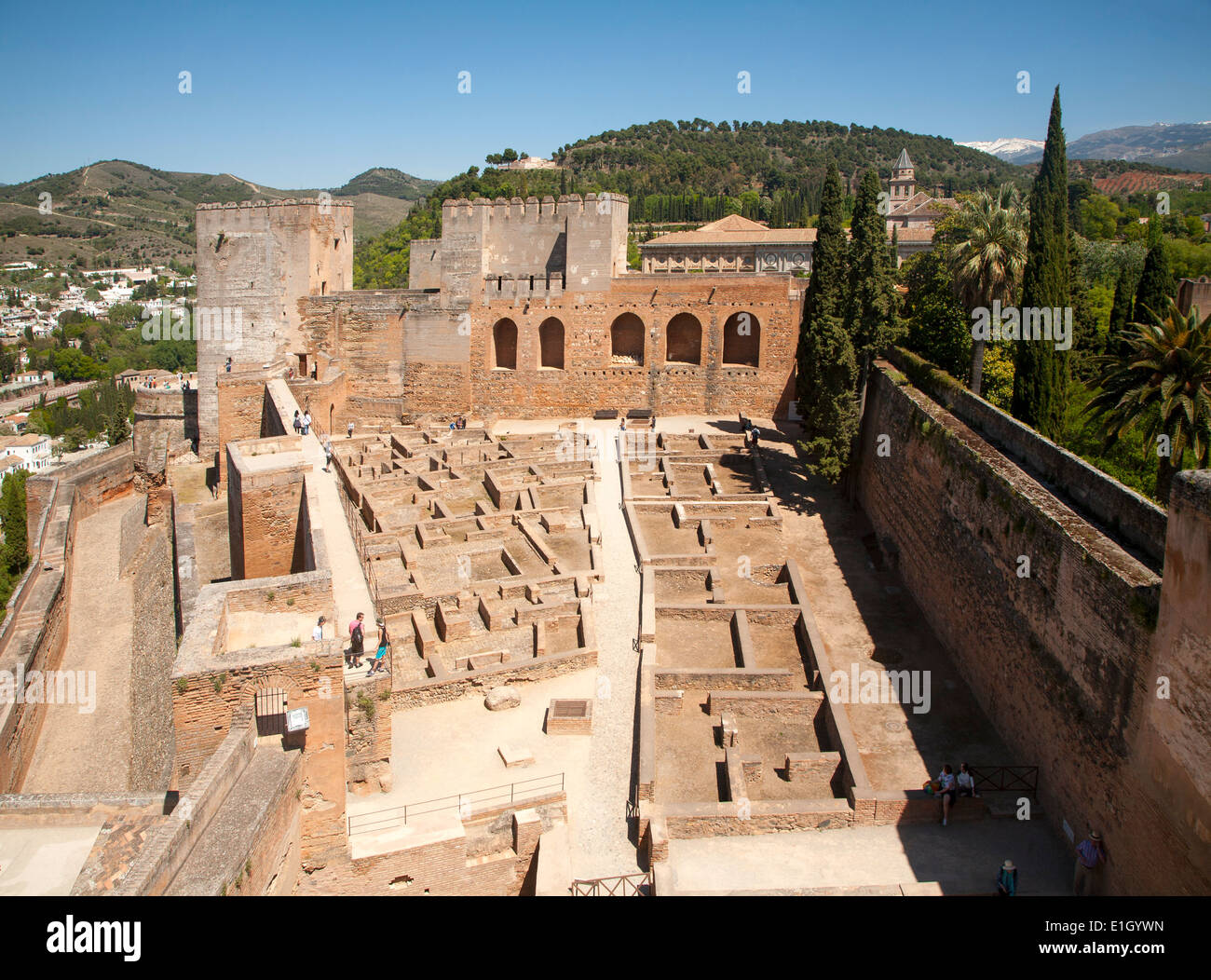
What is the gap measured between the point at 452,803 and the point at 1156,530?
920cm

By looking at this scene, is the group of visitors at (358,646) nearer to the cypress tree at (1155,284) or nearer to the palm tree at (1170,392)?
the palm tree at (1170,392)

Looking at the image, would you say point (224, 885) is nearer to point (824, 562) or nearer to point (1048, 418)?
point (824, 562)

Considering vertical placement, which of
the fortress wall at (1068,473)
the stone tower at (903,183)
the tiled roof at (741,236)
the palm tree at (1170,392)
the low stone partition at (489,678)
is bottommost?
the low stone partition at (489,678)

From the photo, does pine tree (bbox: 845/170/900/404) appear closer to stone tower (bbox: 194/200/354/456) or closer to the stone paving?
the stone paving

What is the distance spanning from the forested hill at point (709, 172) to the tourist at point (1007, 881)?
4624 cm

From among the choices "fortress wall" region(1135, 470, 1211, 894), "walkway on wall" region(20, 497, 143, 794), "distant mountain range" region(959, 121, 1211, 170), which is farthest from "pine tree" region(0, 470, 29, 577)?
"distant mountain range" region(959, 121, 1211, 170)

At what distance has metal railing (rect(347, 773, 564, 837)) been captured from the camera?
10.7 metres

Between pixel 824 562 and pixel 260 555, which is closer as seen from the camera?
pixel 260 555

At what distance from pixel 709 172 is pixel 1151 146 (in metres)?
62.3

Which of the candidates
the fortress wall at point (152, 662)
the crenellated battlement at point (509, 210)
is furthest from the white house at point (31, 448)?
the crenellated battlement at point (509, 210)

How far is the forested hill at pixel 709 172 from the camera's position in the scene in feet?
231

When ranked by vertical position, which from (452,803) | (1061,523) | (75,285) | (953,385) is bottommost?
(452,803)

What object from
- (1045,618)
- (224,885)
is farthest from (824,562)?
(224,885)

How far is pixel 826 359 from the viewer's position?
23.0m
